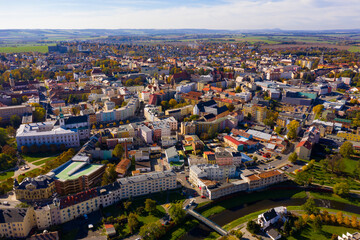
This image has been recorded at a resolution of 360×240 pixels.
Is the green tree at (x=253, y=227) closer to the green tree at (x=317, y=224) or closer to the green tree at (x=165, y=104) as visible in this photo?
the green tree at (x=317, y=224)

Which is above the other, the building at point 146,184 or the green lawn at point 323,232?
the building at point 146,184

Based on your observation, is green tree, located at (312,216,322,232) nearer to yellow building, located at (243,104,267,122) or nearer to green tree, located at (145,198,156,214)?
green tree, located at (145,198,156,214)

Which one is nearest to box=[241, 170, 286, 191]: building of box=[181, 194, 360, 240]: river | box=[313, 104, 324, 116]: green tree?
box=[181, 194, 360, 240]: river

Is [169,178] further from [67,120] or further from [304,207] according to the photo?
[67,120]

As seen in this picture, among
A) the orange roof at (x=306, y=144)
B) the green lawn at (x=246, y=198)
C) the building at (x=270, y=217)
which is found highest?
the orange roof at (x=306, y=144)

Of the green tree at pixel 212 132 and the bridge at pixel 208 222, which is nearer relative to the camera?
the bridge at pixel 208 222

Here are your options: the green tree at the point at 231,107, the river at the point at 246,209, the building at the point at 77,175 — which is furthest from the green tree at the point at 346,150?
the building at the point at 77,175

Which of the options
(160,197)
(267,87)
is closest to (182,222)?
(160,197)
